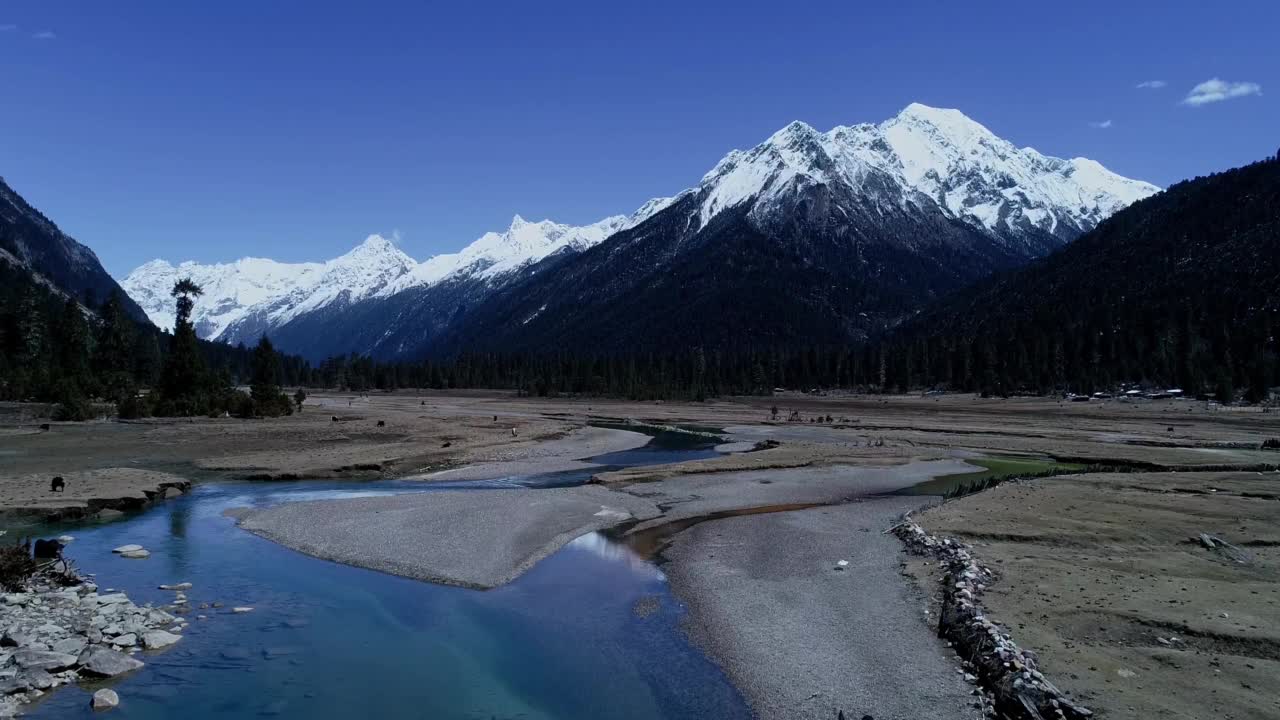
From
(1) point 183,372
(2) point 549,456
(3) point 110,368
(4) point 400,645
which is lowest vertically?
(4) point 400,645

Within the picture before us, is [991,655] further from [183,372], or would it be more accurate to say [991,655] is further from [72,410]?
[183,372]

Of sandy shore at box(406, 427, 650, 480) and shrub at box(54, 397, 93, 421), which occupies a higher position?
shrub at box(54, 397, 93, 421)

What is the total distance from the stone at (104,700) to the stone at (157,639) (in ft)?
8.72

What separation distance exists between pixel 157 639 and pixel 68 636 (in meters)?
1.73

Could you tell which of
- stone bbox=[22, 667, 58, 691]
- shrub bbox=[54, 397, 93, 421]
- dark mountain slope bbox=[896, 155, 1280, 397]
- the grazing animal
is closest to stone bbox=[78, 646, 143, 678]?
stone bbox=[22, 667, 58, 691]

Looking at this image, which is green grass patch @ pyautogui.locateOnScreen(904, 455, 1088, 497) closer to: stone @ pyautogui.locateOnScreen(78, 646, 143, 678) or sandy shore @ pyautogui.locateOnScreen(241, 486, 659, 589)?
sandy shore @ pyautogui.locateOnScreen(241, 486, 659, 589)

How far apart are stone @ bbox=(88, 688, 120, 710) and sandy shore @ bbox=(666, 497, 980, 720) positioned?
12355 millimetres

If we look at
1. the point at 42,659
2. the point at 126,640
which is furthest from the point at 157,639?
the point at 42,659

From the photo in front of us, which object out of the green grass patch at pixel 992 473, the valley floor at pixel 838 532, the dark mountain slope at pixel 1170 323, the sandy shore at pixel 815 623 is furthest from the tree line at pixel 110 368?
the dark mountain slope at pixel 1170 323

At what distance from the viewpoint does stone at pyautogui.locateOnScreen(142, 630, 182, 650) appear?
55.9 ft

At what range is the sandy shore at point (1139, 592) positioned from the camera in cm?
1361

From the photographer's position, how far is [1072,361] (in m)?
149

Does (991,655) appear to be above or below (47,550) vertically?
below

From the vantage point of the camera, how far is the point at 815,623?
62.2 feet
